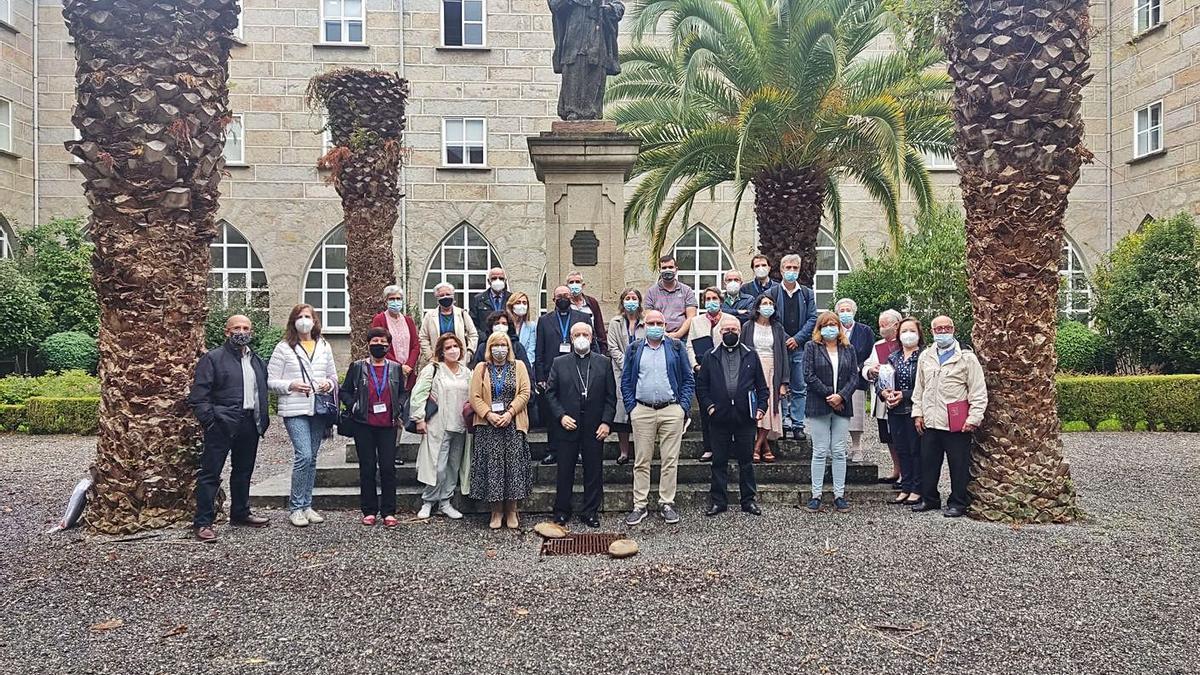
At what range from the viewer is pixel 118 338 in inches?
321

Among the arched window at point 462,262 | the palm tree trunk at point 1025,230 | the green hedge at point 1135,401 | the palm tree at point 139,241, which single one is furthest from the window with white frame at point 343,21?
the palm tree trunk at point 1025,230

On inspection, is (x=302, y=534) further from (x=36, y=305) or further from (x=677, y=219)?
(x=677, y=219)

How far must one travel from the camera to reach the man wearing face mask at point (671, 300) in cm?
991

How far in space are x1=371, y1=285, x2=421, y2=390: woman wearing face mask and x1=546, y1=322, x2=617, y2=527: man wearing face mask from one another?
6.58 feet

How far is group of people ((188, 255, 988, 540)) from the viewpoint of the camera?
319 inches

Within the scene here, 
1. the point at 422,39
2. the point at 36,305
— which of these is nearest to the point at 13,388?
the point at 36,305

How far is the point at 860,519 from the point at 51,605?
6.66 m

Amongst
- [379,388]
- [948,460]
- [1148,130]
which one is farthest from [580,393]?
[1148,130]

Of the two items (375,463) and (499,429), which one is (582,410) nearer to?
(499,429)

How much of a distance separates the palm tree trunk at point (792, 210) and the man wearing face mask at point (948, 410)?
21.7ft

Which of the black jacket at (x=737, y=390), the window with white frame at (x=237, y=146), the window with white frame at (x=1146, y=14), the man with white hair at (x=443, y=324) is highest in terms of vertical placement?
the window with white frame at (x=1146, y=14)

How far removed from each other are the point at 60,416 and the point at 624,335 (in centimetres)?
1216

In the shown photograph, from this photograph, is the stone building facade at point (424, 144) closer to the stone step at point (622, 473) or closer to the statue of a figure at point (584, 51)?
the statue of a figure at point (584, 51)

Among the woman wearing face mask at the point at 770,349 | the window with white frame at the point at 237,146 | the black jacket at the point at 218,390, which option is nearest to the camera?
the black jacket at the point at 218,390
